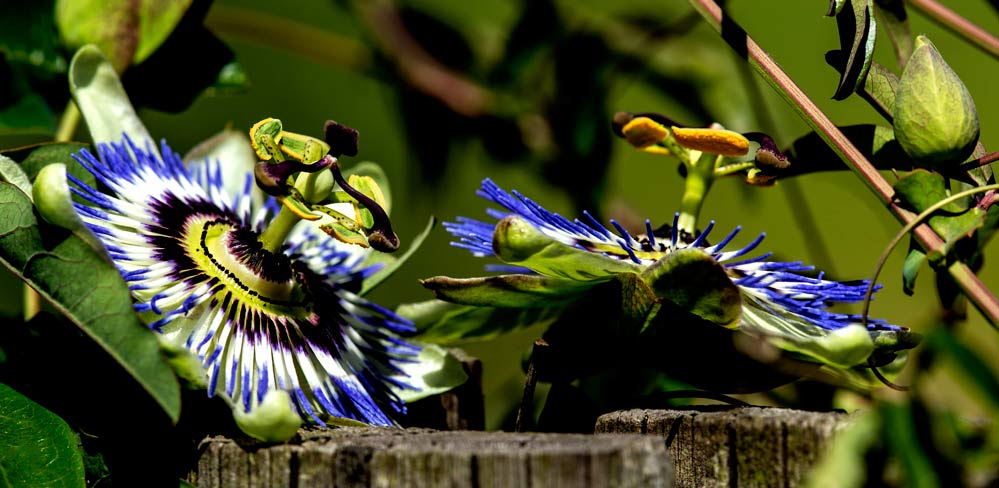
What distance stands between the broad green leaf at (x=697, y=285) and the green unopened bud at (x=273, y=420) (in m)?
0.28

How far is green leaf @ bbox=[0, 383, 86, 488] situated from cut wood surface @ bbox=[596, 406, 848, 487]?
1.29ft

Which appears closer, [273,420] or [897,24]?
[273,420]

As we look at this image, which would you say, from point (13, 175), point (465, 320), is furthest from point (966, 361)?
point (13, 175)

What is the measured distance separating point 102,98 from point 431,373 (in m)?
0.43

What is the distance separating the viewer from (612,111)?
75.4 inches

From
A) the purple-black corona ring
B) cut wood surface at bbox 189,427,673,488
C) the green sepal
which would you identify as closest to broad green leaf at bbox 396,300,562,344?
the purple-black corona ring

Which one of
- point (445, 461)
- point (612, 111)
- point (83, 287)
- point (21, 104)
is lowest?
point (445, 461)

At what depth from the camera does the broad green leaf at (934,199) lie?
2.50 feet

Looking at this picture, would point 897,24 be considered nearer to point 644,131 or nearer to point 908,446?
point 644,131

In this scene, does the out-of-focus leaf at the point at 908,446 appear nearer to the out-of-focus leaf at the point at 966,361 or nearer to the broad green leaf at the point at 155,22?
the out-of-focus leaf at the point at 966,361

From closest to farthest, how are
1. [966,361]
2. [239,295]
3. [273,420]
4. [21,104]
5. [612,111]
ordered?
[966,361] < [273,420] < [239,295] < [21,104] < [612,111]

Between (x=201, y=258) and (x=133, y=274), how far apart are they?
0.12 metres

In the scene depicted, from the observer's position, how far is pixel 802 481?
25.6 inches

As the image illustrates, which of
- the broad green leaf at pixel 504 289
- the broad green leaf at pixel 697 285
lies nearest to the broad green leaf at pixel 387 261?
the broad green leaf at pixel 504 289
